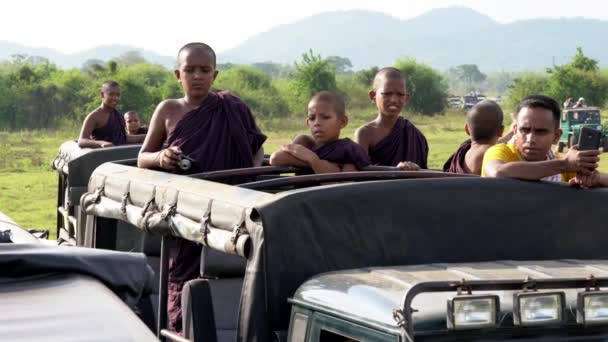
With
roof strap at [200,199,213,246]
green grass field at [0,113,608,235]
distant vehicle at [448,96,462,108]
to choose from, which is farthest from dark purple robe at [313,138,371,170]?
distant vehicle at [448,96,462,108]

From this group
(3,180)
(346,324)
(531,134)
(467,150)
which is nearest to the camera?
(346,324)

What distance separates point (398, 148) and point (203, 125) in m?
1.31

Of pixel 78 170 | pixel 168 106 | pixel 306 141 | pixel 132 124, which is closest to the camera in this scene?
pixel 306 141

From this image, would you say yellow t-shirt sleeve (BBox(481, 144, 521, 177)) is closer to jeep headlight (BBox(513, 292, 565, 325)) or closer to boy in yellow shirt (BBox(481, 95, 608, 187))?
boy in yellow shirt (BBox(481, 95, 608, 187))

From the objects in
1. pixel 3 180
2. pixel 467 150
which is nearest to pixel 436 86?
pixel 3 180

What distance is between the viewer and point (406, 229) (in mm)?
4234

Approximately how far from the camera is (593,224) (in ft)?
15.2

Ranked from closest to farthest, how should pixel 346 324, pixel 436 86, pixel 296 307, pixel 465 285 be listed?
pixel 465 285
pixel 346 324
pixel 296 307
pixel 436 86

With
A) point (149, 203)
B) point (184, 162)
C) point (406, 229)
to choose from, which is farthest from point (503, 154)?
point (184, 162)

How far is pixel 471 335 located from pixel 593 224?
1.57m

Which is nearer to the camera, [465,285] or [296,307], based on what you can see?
[465,285]

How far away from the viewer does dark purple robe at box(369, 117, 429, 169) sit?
274 inches

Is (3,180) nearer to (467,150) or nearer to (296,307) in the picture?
(467,150)

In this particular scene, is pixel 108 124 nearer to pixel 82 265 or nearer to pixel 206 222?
pixel 206 222
